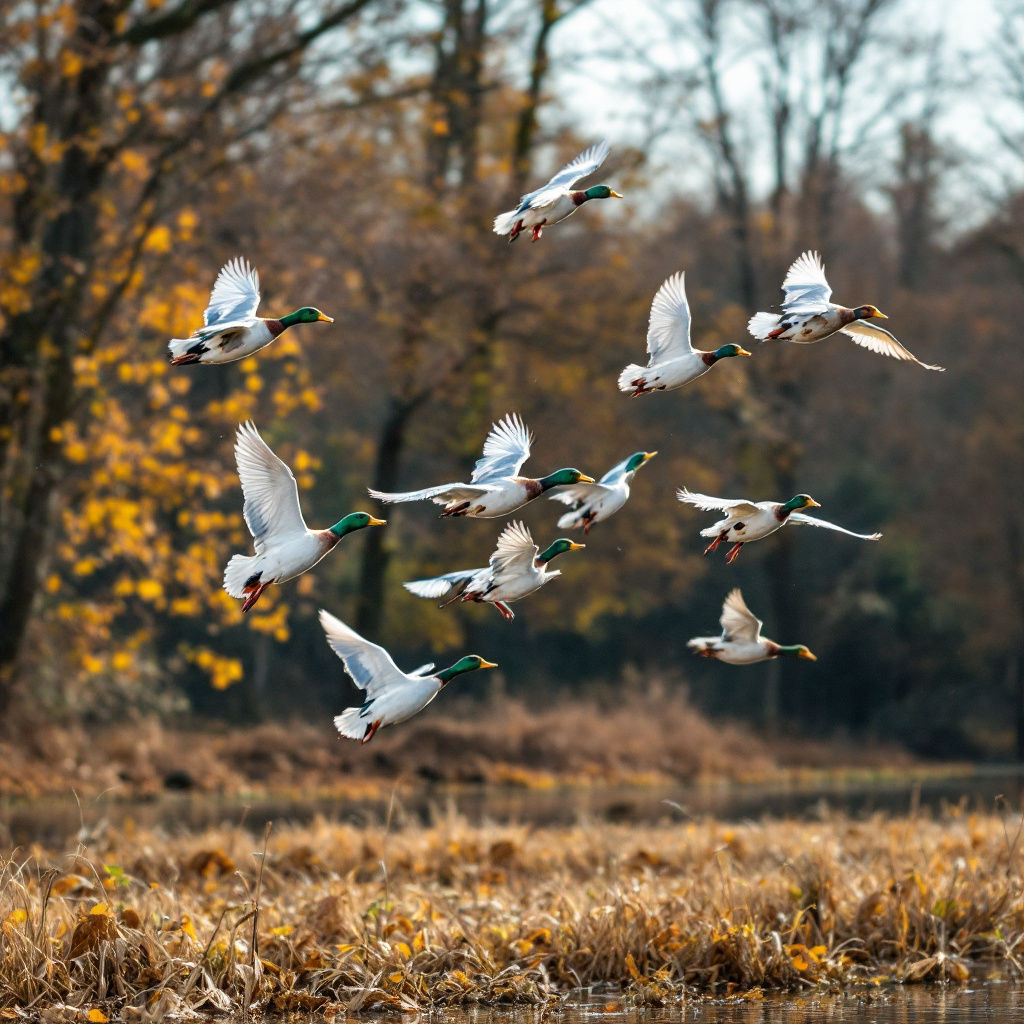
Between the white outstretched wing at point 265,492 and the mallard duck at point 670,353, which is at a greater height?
the mallard duck at point 670,353

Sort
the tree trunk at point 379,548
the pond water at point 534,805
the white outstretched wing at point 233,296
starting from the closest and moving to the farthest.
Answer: the white outstretched wing at point 233,296 → the pond water at point 534,805 → the tree trunk at point 379,548

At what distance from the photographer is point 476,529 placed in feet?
100

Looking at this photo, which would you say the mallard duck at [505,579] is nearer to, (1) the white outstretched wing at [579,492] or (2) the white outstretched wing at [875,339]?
(1) the white outstretched wing at [579,492]

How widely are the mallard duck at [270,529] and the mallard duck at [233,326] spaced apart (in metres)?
0.24

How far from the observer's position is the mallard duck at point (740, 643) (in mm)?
5199

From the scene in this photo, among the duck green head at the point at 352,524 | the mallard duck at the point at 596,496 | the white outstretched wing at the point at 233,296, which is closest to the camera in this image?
the duck green head at the point at 352,524

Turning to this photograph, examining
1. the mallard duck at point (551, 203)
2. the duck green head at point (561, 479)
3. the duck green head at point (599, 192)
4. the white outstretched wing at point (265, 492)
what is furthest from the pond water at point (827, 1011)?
the duck green head at point (599, 192)

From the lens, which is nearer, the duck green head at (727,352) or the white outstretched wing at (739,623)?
the duck green head at (727,352)

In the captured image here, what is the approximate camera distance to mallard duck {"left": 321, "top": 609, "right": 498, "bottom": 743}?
4.66m

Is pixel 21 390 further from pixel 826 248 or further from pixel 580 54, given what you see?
pixel 826 248

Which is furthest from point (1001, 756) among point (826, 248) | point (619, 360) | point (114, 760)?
point (114, 760)

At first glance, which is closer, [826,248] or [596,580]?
[596,580]

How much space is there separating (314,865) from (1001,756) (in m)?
29.2

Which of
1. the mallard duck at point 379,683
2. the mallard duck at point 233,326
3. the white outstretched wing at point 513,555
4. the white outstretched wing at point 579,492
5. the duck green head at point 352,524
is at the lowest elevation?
the mallard duck at point 379,683
